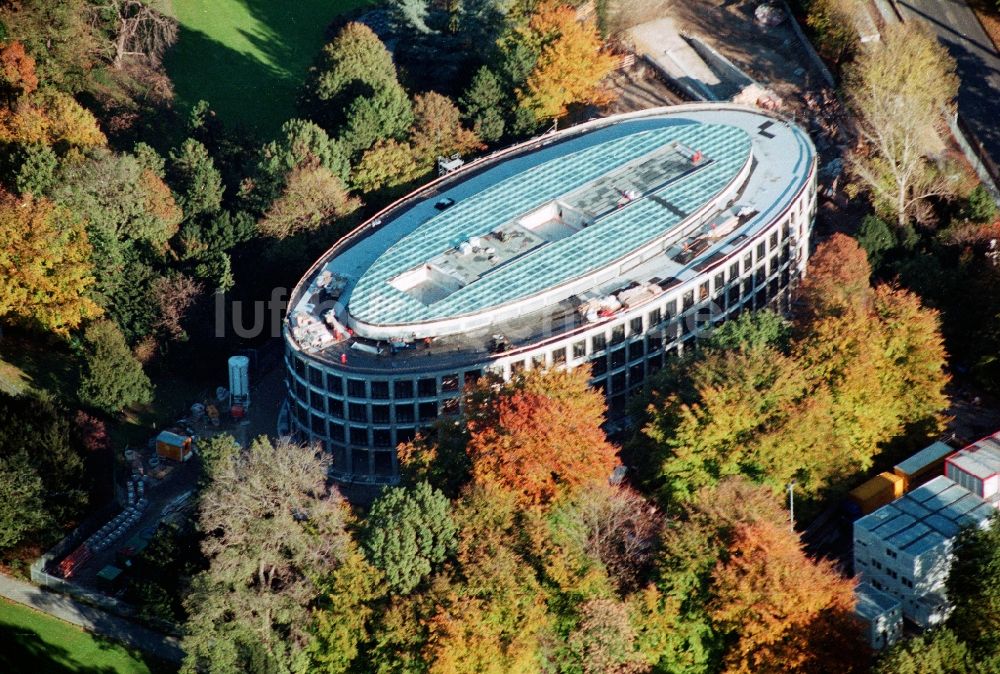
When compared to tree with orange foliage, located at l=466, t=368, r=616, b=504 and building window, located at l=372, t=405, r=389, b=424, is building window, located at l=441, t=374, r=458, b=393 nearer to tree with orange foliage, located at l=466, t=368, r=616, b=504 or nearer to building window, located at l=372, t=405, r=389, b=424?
building window, located at l=372, t=405, r=389, b=424

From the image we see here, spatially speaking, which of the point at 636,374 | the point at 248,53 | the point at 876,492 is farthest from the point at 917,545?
the point at 248,53

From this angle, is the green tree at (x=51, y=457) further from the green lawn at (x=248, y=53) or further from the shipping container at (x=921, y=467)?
the shipping container at (x=921, y=467)

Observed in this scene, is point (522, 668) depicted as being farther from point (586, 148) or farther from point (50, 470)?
point (586, 148)

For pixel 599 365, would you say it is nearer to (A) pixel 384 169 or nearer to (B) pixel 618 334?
(B) pixel 618 334

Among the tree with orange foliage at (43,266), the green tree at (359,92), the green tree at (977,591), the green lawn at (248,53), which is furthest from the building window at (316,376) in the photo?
the green tree at (977,591)

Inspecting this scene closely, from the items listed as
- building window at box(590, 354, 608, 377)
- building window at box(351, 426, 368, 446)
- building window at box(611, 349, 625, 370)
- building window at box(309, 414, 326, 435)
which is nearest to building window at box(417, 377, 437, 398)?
building window at box(351, 426, 368, 446)

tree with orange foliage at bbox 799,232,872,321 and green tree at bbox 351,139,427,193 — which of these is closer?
tree with orange foliage at bbox 799,232,872,321

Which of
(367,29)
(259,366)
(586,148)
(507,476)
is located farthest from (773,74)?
(507,476)

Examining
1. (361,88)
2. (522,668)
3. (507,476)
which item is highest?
(361,88)
